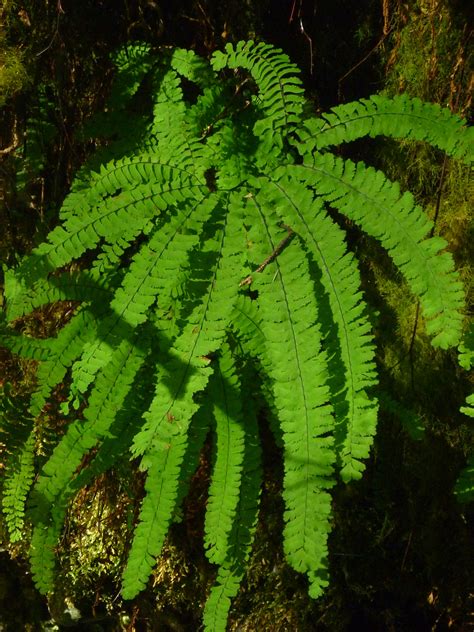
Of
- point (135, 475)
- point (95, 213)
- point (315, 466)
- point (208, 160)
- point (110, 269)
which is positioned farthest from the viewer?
point (135, 475)

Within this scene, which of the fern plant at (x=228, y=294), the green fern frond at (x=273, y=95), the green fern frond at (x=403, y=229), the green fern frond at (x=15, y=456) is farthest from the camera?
the green fern frond at (x=15, y=456)

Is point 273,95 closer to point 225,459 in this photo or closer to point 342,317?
point 342,317

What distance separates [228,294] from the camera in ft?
5.60

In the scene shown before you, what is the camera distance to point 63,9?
224 cm

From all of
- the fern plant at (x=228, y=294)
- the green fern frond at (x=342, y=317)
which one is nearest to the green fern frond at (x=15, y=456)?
the fern plant at (x=228, y=294)

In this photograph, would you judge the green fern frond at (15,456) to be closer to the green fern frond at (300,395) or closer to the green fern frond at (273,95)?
the green fern frond at (300,395)

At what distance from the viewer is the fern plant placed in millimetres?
1657

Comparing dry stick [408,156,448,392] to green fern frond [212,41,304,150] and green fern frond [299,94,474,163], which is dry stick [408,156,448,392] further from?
green fern frond [212,41,304,150]

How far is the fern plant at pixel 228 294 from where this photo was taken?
1.66 m

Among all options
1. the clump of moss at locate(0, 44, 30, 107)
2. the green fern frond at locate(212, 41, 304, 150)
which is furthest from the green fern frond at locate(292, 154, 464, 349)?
the clump of moss at locate(0, 44, 30, 107)

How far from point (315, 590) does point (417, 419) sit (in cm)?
87

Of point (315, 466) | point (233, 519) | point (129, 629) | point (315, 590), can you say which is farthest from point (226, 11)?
point (129, 629)

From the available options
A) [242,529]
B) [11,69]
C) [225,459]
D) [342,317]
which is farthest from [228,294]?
[11,69]

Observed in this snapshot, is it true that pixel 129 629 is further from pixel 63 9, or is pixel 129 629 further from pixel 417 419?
pixel 63 9
